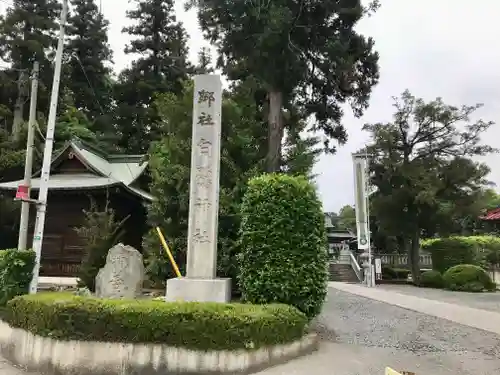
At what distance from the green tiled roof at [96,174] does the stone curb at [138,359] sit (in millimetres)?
11222

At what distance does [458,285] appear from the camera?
19.5 meters

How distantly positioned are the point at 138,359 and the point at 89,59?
33145 mm

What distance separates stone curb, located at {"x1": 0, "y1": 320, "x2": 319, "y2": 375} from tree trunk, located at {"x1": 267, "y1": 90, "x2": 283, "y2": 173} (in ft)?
26.2

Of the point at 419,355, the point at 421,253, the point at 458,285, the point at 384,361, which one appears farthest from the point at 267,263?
the point at 421,253

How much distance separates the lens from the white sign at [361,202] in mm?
20125

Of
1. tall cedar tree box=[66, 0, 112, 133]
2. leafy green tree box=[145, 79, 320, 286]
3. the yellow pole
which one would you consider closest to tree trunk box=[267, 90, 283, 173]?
leafy green tree box=[145, 79, 320, 286]

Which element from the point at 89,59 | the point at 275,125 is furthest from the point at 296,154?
the point at 89,59

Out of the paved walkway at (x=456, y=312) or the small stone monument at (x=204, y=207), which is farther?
the paved walkway at (x=456, y=312)

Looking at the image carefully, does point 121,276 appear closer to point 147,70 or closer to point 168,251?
point 168,251

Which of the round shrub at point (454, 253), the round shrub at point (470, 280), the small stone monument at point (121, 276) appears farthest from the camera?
the round shrub at point (454, 253)

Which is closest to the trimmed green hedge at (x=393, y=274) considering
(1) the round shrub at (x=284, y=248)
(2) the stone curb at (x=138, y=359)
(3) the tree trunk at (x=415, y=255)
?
(3) the tree trunk at (x=415, y=255)

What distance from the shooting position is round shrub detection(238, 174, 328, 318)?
7.25 m

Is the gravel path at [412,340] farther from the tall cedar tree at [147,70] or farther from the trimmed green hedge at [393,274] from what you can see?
the tall cedar tree at [147,70]

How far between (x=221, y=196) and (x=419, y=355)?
515 centimetres
